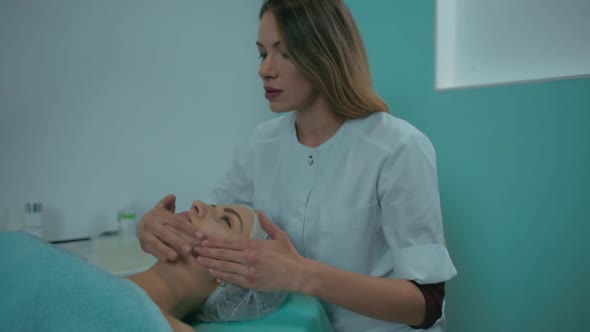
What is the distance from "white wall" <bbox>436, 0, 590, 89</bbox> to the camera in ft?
3.58

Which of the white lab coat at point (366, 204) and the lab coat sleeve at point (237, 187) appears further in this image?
the lab coat sleeve at point (237, 187)

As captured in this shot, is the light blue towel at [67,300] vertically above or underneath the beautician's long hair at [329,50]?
underneath

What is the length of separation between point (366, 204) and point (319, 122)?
247 millimetres

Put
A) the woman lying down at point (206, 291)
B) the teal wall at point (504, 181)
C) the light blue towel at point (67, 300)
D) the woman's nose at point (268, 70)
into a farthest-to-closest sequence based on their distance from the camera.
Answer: the teal wall at point (504, 181) < the woman's nose at point (268, 70) < the woman lying down at point (206, 291) < the light blue towel at point (67, 300)

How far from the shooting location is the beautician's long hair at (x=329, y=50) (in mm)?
943

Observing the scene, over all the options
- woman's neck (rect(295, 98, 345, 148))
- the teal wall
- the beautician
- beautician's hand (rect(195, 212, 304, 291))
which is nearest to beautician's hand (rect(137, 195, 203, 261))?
the beautician

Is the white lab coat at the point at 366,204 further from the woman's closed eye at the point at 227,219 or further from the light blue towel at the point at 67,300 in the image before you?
the light blue towel at the point at 67,300

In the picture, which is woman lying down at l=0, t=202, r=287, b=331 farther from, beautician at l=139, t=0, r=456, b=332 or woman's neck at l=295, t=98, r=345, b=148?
woman's neck at l=295, t=98, r=345, b=148

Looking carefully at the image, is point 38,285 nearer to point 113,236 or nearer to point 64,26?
point 113,236

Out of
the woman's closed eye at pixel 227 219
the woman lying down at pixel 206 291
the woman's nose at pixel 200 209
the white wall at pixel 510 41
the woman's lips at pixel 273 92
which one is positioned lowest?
the woman lying down at pixel 206 291

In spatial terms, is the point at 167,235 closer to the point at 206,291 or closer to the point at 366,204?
the point at 206,291

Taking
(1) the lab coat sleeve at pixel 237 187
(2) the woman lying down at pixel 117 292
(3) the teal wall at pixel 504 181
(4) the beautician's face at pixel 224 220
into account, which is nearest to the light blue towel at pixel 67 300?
(2) the woman lying down at pixel 117 292

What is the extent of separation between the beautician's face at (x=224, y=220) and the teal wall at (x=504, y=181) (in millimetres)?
687

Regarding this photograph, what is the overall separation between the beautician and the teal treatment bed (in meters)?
0.17
